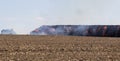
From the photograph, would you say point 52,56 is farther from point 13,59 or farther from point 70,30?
point 70,30

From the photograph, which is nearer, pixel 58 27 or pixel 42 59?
pixel 42 59

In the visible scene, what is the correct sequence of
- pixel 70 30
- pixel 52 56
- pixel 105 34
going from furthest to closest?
pixel 70 30 → pixel 105 34 → pixel 52 56

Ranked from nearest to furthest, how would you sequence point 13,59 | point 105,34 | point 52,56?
point 13,59 < point 52,56 < point 105,34

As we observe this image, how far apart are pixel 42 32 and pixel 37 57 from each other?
48588 mm

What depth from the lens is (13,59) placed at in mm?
20031

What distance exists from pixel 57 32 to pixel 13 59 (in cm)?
4861

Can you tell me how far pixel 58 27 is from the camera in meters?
70.1

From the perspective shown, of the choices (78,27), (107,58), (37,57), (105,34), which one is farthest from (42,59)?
(78,27)

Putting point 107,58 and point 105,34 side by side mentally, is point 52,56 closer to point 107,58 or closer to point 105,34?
point 107,58

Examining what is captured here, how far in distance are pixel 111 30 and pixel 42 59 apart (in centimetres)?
4426

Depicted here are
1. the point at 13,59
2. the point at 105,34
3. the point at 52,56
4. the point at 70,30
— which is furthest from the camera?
the point at 70,30

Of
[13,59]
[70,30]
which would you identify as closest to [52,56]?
[13,59]

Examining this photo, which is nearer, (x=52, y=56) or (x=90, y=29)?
(x=52, y=56)

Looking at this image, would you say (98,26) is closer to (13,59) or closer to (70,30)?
(70,30)
